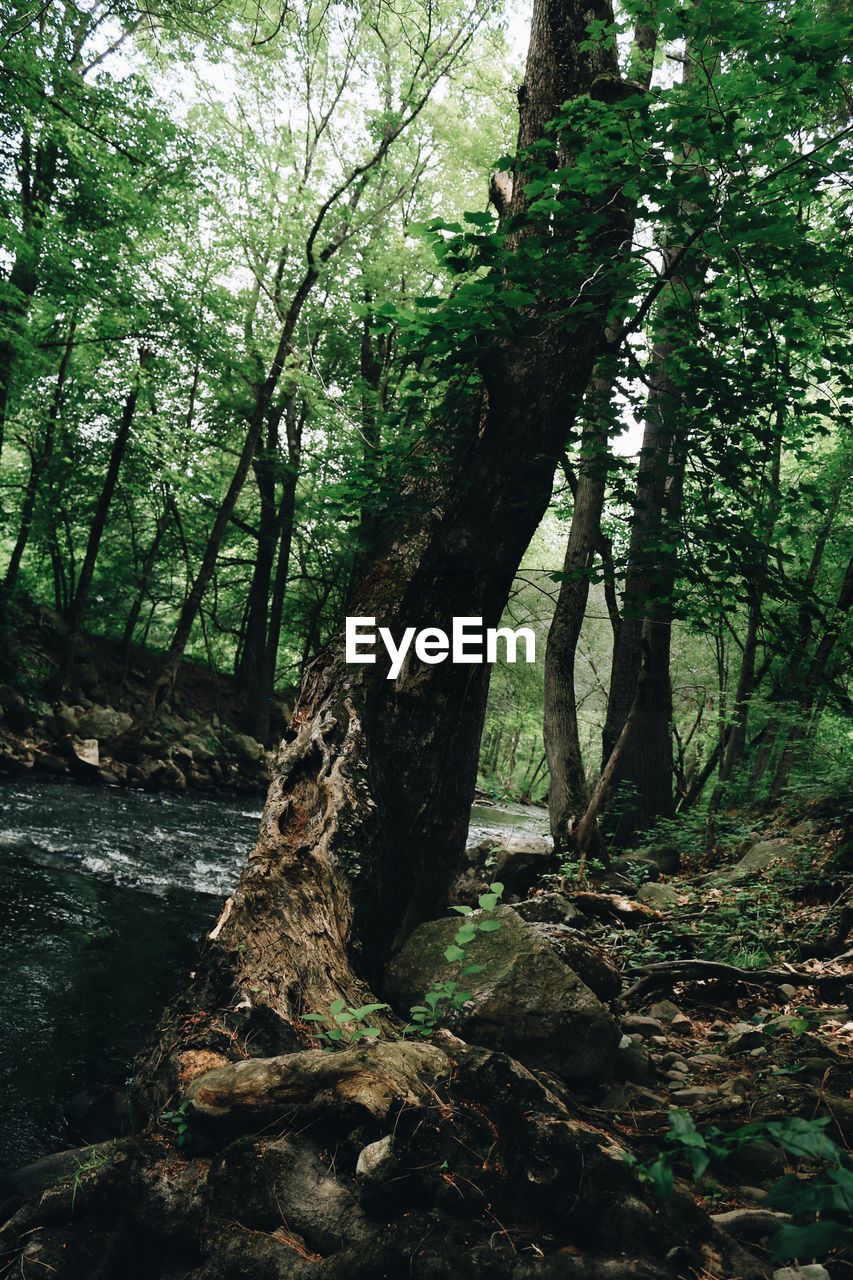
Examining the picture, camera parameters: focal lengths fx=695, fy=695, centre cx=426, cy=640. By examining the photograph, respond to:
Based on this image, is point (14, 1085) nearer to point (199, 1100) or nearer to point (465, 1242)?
point (199, 1100)

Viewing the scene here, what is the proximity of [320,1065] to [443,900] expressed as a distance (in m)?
2.85

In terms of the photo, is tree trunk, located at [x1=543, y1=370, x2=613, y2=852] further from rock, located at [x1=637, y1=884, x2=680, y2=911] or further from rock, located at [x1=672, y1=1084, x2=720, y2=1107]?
rock, located at [x1=672, y1=1084, x2=720, y2=1107]

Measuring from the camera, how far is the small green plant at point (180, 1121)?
2215 mm

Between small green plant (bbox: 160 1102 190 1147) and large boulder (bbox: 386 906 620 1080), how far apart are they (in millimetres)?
1360

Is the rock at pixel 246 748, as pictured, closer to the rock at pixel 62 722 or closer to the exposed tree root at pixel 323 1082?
the rock at pixel 62 722

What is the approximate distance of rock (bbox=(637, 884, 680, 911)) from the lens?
20.8 ft

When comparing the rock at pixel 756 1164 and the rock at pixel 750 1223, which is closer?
the rock at pixel 750 1223

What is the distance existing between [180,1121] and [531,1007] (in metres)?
1.75

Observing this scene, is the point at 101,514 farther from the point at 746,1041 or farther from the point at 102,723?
the point at 746,1041

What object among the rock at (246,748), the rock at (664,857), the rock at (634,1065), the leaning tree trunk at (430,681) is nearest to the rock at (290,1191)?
the leaning tree trunk at (430,681)

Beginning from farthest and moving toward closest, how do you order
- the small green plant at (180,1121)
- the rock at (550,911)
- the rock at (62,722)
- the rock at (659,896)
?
the rock at (62,722) → the rock at (659,896) → the rock at (550,911) → the small green plant at (180,1121)

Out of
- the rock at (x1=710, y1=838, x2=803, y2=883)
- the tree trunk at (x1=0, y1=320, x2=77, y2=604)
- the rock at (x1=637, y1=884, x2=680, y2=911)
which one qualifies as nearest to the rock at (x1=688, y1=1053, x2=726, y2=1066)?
the rock at (x1=637, y1=884, x2=680, y2=911)

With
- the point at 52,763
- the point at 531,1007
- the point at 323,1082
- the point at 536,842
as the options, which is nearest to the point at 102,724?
the point at 52,763

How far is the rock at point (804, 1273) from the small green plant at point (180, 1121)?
5.69 feet
